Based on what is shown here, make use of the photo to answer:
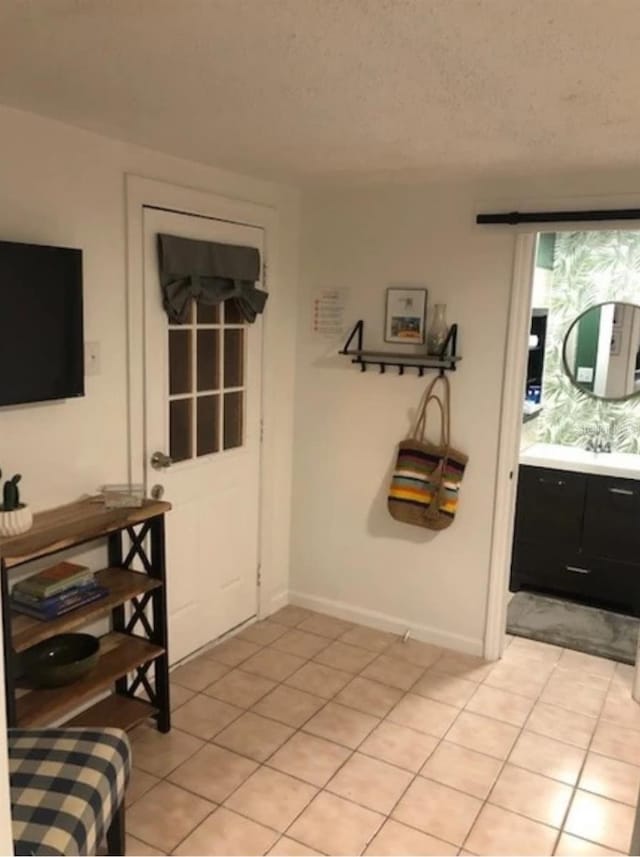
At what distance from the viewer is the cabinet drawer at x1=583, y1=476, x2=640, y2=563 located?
3934 millimetres

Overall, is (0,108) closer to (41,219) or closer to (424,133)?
(41,219)

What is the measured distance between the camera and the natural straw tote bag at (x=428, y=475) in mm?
3410

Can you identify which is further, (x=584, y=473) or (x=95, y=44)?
(x=584, y=473)

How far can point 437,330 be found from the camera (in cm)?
338

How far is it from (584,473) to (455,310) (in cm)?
135

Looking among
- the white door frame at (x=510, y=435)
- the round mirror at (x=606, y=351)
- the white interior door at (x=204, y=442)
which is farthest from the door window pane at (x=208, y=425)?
the round mirror at (x=606, y=351)

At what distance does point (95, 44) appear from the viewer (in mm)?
1664

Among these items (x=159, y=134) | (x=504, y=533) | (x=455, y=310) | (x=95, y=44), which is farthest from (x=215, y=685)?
(x=95, y=44)

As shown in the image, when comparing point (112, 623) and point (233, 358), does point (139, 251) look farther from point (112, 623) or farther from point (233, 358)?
point (112, 623)

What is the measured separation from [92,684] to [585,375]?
3.41m

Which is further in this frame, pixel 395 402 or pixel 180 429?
pixel 395 402

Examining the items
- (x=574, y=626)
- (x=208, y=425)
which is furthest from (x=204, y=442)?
(x=574, y=626)

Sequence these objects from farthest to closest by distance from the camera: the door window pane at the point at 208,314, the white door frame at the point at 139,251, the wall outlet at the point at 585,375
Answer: the wall outlet at the point at 585,375 → the door window pane at the point at 208,314 → the white door frame at the point at 139,251

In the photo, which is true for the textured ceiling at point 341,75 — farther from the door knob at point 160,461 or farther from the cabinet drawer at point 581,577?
the cabinet drawer at point 581,577
